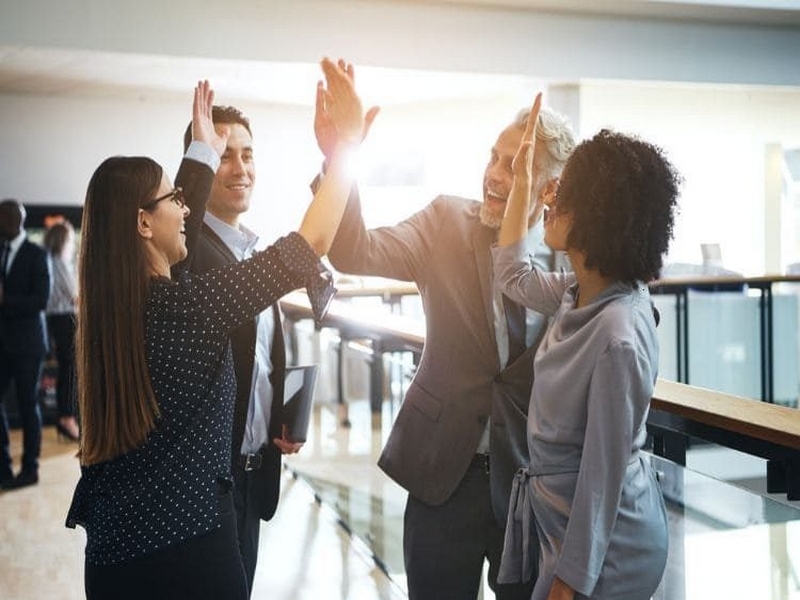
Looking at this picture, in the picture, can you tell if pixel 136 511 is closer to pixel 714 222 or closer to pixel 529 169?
pixel 529 169

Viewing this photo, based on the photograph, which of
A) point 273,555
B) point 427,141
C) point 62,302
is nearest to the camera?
point 273,555

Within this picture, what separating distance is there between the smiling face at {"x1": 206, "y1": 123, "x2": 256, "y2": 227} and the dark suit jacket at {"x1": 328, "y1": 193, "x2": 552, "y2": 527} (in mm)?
442

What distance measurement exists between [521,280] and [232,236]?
0.75m

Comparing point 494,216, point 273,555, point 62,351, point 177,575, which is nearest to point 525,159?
point 494,216

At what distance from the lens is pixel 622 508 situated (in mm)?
1335

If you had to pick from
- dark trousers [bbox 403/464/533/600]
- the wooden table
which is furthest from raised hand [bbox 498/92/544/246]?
the wooden table

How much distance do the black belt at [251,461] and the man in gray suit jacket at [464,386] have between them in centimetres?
38

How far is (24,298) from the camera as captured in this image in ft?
17.1

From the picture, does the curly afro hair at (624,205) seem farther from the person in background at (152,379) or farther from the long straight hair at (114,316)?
the long straight hair at (114,316)

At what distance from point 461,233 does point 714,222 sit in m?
11.1

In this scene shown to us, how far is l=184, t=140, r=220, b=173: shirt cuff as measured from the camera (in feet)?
5.65

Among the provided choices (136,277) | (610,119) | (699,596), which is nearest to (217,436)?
(136,277)

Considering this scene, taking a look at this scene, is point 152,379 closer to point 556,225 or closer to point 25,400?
point 556,225

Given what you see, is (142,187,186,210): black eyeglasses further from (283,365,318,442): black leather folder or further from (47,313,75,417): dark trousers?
(47,313,75,417): dark trousers
